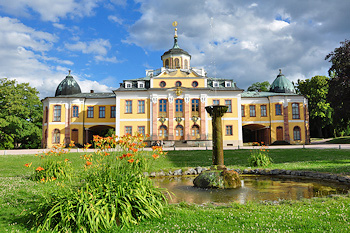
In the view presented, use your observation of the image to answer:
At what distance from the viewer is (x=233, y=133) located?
37375 millimetres

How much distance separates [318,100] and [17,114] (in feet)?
168

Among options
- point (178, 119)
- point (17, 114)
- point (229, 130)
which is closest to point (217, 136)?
point (178, 119)

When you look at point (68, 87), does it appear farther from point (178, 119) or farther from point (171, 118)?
point (178, 119)

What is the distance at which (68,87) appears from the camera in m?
40.4

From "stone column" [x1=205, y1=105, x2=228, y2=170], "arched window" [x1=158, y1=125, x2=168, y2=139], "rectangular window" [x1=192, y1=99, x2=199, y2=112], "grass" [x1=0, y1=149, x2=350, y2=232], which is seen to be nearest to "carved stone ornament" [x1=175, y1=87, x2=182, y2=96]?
"rectangular window" [x1=192, y1=99, x2=199, y2=112]

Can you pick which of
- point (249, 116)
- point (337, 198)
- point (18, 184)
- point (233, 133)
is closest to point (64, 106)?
point (233, 133)

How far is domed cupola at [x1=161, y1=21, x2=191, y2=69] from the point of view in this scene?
4225cm

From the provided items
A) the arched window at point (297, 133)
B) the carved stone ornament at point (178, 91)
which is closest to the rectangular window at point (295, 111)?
the arched window at point (297, 133)

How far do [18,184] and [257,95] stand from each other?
36.6 metres

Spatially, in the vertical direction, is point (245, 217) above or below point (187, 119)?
below

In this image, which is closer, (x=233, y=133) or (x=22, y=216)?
(x=22, y=216)

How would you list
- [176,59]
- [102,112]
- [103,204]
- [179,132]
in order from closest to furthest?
[103,204], [179,132], [102,112], [176,59]

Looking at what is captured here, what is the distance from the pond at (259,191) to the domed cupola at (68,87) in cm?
3490

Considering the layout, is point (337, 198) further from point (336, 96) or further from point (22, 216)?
point (336, 96)
